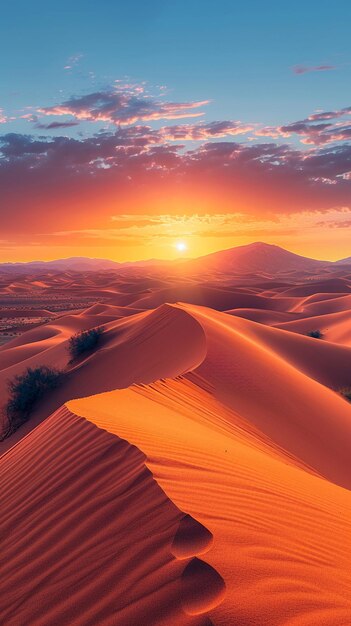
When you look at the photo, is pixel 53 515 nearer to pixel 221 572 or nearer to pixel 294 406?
pixel 221 572

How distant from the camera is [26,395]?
11367 mm

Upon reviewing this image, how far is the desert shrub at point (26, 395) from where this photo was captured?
11.0m

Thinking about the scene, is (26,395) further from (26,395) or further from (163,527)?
(163,527)

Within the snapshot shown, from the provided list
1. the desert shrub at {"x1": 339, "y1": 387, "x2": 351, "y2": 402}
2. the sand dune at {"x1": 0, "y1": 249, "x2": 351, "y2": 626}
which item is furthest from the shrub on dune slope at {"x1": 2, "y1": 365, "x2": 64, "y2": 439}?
the desert shrub at {"x1": 339, "y1": 387, "x2": 351, "y2": 402}

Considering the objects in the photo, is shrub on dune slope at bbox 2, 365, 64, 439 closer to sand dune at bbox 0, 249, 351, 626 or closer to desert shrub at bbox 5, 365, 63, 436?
desert shrub at bbox 5, 365, 63, 436

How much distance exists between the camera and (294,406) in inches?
374

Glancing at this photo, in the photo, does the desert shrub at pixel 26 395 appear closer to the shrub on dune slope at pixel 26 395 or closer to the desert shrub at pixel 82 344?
the shrub on dune slope at pixel 26 395

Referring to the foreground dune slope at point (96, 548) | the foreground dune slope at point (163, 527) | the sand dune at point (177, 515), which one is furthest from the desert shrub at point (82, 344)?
the foreground dune slope at point (96, 548)

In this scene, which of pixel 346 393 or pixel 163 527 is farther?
pixel 346 393

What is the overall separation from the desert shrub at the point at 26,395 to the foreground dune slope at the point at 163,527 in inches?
193

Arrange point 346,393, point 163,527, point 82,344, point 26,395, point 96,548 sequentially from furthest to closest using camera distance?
point 82,344
point 346,393
point 26,395
point 96,548
point 163,527

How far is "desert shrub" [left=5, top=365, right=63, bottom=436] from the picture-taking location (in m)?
11.0

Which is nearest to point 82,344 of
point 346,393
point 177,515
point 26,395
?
point 26,395

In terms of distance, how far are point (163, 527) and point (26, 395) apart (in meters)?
9.31
